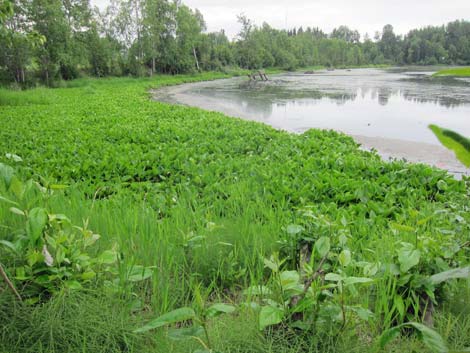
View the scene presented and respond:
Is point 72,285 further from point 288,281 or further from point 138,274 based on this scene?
point 288,281

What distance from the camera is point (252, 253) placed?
2.28 metres

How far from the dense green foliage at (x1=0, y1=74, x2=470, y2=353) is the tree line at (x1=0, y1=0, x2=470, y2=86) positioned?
1.18 metres

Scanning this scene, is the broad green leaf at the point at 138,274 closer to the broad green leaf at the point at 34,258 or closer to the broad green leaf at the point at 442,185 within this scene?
the broad green leaf at the point at 34,258

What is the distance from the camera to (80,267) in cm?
155

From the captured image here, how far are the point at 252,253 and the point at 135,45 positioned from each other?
35.6 meters

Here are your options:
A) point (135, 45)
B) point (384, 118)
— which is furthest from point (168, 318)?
point (135, 45)

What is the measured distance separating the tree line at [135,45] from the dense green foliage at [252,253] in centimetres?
118

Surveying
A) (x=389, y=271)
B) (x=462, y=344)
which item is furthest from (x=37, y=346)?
(x=462, y=344)

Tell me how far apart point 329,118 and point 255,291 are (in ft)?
31.8

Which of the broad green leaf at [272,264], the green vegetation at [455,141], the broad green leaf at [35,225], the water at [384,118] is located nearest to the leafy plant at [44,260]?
the broad green leaf at [35,225]

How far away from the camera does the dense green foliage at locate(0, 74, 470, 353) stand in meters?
1.34

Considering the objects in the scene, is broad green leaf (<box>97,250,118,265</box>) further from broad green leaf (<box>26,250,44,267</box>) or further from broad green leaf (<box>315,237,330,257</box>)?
broad green leaf (<box>315,237,330,257</box>)

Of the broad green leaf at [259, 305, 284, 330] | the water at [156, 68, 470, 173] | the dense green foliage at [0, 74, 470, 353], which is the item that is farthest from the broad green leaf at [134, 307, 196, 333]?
the water at [156, 68, 470, 173]

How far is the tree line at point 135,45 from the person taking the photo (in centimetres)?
1950
